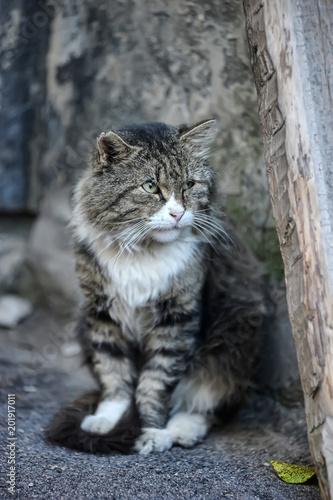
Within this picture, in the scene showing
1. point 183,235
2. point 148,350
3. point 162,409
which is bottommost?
point 162,409

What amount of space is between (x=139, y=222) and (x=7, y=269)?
8.12 ft

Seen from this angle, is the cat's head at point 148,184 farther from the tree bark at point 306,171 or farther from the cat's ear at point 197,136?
the tree bark at point 306,171

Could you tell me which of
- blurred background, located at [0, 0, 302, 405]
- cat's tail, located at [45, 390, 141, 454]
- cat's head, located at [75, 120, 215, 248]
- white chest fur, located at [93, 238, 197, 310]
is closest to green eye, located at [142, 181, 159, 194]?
cat's head, located at [75, 120, 215, 248]

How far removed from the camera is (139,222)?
2.43 meters

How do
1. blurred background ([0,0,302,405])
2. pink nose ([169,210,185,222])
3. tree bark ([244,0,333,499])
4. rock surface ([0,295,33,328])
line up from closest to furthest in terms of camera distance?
tree bark ([244,0,333,499]), pink nose ([169,210,185,222]), blurred background ([0,0,302,405]), rock surface ([0,295,33,328])

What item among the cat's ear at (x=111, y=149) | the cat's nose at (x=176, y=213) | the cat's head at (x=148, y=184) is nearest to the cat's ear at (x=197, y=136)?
the cat's head at (x=148, y=184)

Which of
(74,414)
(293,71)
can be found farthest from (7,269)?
(293,71)

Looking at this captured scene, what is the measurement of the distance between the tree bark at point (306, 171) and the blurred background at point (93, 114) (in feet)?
3.66

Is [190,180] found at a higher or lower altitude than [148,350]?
higher

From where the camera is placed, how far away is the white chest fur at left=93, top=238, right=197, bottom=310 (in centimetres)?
257

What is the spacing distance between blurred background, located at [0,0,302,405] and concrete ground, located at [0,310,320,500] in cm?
29

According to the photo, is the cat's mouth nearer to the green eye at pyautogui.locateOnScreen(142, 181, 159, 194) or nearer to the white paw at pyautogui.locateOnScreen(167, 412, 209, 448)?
the green eye at pyautogui.locateOnScreen(142, 181, 159, 194)

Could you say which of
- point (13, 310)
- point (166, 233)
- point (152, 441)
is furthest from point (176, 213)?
point (13, 310)

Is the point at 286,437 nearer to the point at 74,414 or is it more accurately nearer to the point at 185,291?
the point at 185,291
